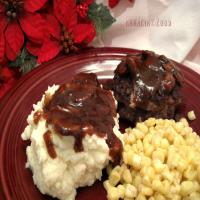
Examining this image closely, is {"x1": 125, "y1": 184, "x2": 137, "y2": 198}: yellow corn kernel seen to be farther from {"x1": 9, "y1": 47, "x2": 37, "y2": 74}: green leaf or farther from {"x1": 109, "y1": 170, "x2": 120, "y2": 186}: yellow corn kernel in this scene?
{"x1": 9, "y1": 47, "x2": 37, "y2": 74}: green leaf

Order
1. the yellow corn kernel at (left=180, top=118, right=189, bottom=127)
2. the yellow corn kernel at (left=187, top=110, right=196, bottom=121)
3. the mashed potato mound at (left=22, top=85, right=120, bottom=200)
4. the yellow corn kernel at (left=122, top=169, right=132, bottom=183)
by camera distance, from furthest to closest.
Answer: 1. the yellow corn kernel at (left=187, top=110, right=196, bottom=121)
2. the yellow corn kernel at (left=180, top=118, right=189, bottom=127)
3. the yellow corn kernel at (left=122, top=169, right=132, bottom=183)
4. the mashed potato mound at (left=22, top=85, right=120, bottom=200)

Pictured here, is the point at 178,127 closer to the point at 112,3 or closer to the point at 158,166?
the point at 158,166

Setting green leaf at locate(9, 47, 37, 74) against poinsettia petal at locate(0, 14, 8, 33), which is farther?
green leaf at locate(9, 47, 37, 74)

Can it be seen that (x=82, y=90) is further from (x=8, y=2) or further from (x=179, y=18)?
(x=179, y=18)

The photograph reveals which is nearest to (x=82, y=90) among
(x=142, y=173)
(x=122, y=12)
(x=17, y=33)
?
(x=142, y=173)

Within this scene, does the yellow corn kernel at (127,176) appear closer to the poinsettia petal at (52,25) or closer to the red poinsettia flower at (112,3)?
the poinsettia petal at (52,25)

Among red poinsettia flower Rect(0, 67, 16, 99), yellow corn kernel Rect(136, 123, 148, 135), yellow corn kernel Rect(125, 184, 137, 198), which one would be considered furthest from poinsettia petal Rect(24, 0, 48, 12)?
yellow corn kernel Rect(125, 184, 137, 198)
